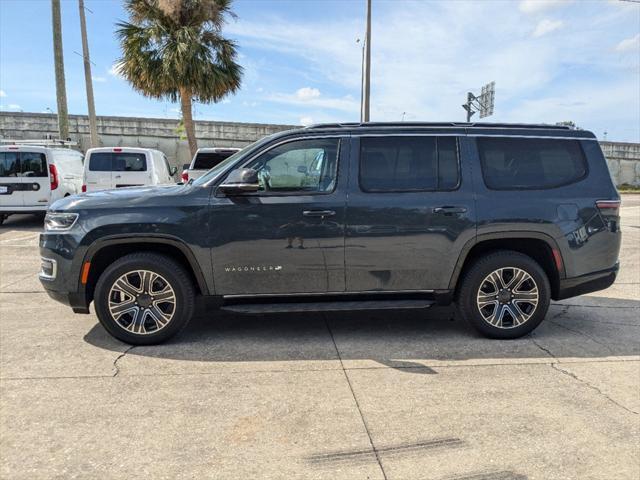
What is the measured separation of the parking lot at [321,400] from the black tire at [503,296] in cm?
18

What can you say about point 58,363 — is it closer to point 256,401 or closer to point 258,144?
point 256,401

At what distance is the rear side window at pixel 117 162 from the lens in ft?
38.3

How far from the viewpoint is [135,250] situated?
4.33 meters

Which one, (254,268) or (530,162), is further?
(530,162)

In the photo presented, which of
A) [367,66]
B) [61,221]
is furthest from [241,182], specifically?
[367,66]

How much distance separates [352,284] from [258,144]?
151cm

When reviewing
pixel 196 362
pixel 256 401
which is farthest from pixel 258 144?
pixel 256 401

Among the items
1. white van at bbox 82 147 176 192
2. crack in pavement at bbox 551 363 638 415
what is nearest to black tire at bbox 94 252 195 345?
crack in pavement at bbox 551 363 638 415

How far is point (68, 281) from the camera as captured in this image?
417 centimetres

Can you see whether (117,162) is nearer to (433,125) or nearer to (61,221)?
(61,221)

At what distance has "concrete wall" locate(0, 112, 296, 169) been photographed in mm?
21359

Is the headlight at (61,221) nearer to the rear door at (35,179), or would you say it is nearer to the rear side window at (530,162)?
the rear side window at (530,162)

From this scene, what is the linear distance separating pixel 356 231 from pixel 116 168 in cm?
927

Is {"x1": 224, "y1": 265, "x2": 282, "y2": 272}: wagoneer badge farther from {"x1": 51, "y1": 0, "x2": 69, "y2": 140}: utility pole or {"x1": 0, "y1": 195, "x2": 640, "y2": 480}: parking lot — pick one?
{"x1": 51, "y1": 0, "x2": 69, "y2": 140}: utility pole
